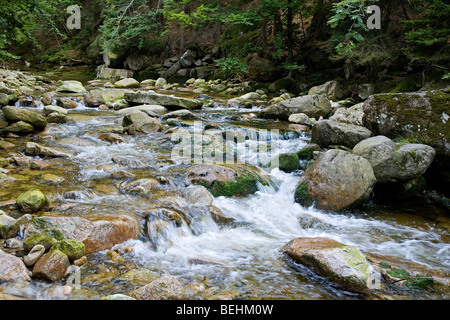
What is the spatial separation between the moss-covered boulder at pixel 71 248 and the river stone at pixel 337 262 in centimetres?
240

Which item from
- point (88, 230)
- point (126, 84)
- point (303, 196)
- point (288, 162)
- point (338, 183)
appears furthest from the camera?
point (126, 84)

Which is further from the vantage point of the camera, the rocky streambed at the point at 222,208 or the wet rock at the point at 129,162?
the wet rock at the point at 129,162

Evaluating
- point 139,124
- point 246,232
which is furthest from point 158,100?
point 246,232

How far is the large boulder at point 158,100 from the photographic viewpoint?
11227mm

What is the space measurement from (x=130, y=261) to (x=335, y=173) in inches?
143

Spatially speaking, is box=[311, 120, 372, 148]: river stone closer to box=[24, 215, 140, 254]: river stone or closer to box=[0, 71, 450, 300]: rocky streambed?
box=[0, 71, 450, 300]: rocky streambed

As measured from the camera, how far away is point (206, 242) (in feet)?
13.4

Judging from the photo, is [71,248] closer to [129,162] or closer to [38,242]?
[38,242]

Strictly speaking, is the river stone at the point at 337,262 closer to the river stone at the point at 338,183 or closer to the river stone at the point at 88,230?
the river stone at the point at 338,183

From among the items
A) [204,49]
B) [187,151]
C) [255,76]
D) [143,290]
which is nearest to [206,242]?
[143,290]

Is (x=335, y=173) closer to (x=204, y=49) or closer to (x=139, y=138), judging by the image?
(x=139, y=138)

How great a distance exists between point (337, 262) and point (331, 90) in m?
12.3

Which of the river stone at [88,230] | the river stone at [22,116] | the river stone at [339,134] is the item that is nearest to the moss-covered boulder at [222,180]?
the river stone at [88,230]

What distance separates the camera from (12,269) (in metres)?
2.71
